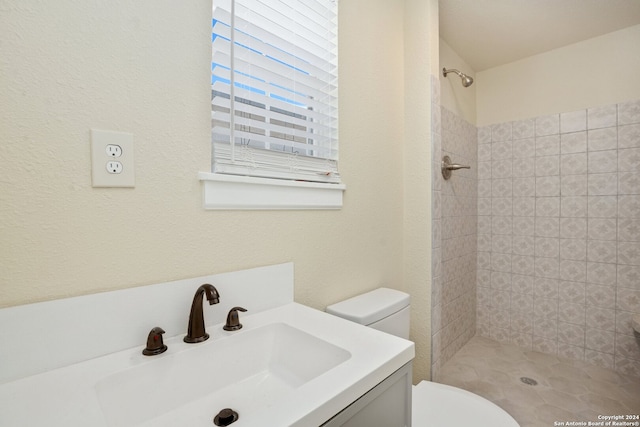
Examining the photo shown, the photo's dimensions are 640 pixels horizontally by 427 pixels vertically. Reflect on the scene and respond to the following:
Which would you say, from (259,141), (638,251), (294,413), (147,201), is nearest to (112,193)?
(147,201)

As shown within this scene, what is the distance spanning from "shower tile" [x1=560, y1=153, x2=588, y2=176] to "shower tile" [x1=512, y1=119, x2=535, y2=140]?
11.5 inches

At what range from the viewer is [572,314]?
218 centimetres

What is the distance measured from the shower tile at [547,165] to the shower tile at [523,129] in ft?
0.70

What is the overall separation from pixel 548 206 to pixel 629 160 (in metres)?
0.53

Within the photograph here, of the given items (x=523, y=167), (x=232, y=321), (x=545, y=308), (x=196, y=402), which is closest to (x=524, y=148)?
(x=523, y=167)

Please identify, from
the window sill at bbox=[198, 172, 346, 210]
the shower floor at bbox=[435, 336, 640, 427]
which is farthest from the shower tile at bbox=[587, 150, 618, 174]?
the window sill at bbox=[198, 172, 346, 210]

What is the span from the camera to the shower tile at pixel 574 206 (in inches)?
84.5

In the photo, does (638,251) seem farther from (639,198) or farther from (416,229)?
(416,229)

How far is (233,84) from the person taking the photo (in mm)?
916

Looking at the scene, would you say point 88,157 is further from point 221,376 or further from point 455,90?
point 455,90

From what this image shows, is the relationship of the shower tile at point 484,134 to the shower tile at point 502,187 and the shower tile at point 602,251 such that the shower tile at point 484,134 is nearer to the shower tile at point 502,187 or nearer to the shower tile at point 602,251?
the shower tile at point 502,187

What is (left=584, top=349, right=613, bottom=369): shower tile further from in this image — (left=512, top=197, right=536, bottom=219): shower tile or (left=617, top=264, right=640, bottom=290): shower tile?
(left=512, top=197, right=536, bottom=219): shower tile

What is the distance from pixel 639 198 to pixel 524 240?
71 centimetres

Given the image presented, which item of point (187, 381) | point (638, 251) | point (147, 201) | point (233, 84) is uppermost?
point (233, 84)
